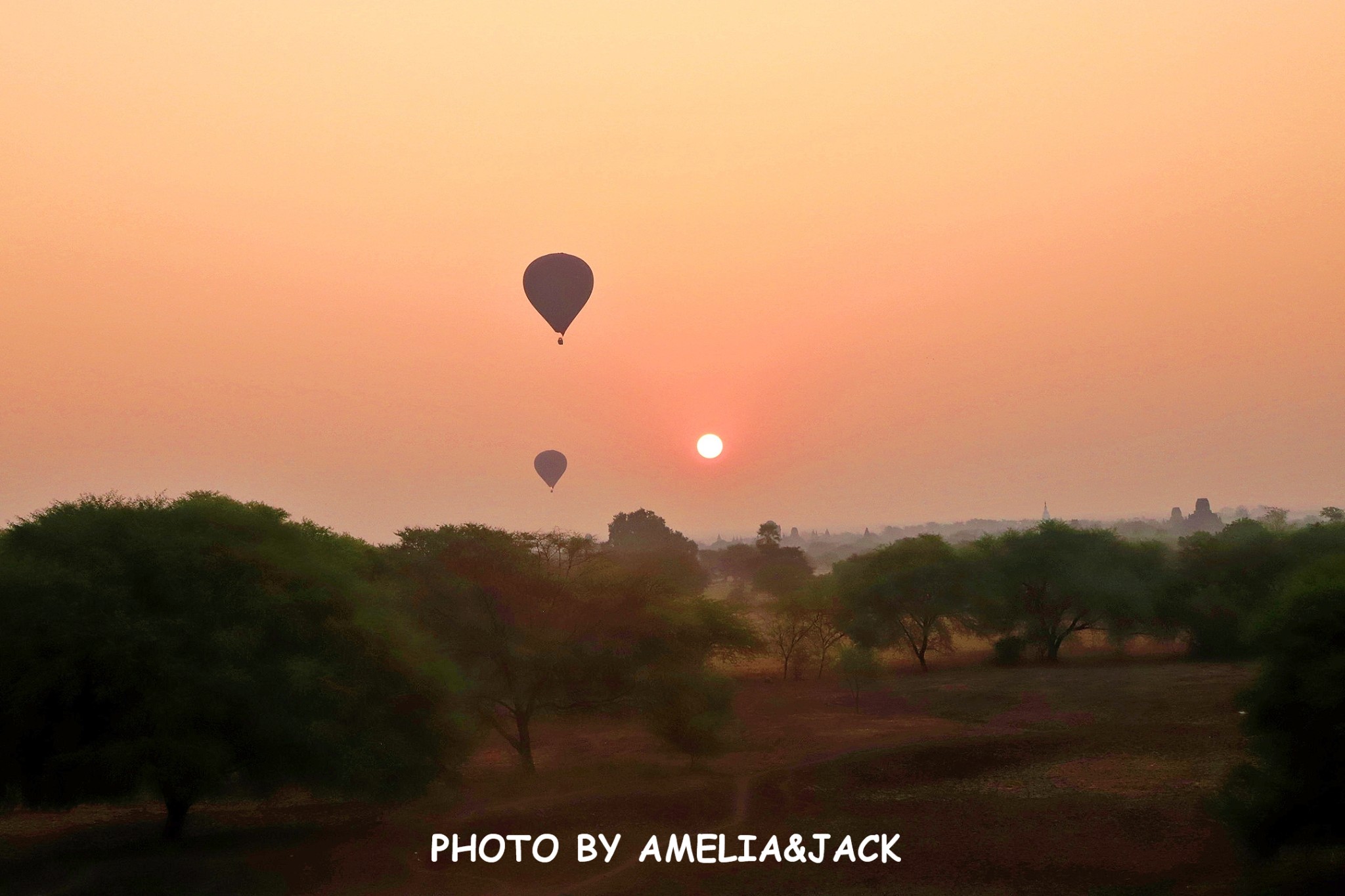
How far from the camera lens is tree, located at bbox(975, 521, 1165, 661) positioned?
65.2m

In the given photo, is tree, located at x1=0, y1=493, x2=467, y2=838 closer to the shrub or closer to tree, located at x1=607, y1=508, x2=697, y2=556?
the shrub

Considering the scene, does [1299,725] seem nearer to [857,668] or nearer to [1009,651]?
[857,668]

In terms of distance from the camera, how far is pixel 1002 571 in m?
67.9

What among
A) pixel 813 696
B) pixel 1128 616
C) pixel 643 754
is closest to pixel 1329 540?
pixel 1128 616

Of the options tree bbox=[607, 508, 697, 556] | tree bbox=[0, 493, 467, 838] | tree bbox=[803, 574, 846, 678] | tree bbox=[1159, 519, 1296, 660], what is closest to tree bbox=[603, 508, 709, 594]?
tree bbox=[607, 508, 697, 556]

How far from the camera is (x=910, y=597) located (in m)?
68.4

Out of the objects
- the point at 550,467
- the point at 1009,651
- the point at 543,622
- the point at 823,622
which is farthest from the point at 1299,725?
the point at 550,467

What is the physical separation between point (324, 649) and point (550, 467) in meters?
70.8

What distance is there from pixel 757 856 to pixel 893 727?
22.5 metres

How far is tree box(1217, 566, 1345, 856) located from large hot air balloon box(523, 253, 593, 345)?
34.4 m

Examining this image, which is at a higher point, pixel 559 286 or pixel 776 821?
pixel 559 286

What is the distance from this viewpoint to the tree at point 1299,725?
19.4 m

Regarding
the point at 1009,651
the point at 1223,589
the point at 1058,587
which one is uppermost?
the point at 1058,587

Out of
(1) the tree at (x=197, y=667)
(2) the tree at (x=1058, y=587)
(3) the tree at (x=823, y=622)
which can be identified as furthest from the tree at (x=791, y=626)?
(1) the tree at (x=197, y=667)
